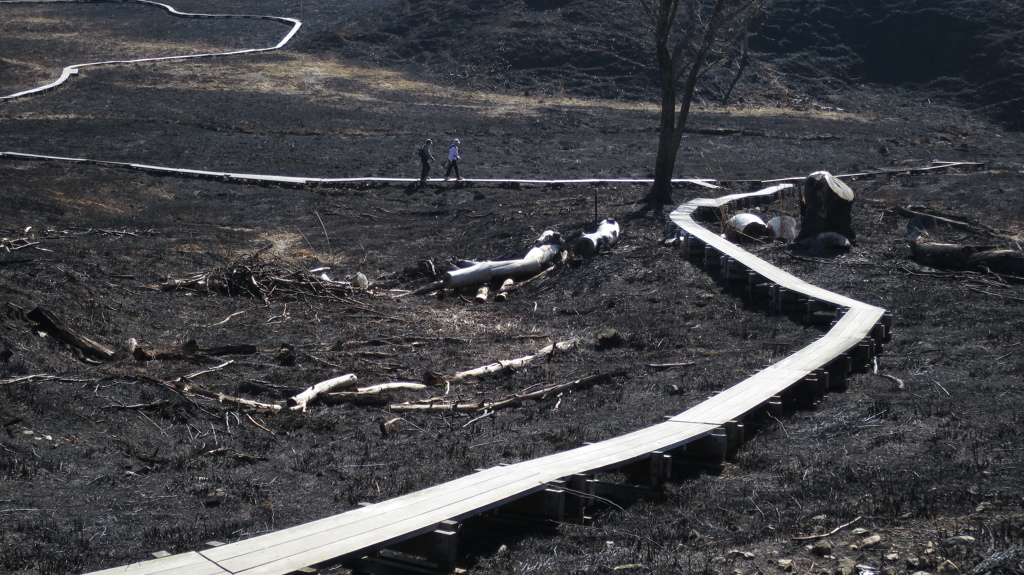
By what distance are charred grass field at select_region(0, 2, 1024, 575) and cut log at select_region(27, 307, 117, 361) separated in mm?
234

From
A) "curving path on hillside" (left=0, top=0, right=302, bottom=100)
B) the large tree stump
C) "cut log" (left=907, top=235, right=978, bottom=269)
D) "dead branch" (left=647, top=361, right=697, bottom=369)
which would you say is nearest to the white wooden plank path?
the large tree stump

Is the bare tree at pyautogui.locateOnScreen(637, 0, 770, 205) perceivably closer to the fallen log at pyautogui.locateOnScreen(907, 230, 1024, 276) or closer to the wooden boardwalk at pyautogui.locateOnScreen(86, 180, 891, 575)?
the fallen log at pyautogui.locateOnScreen(907, 230, 1024, 276)

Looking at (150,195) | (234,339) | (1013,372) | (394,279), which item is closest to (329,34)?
(150,195)

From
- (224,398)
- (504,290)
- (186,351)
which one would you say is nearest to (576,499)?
(224,398)

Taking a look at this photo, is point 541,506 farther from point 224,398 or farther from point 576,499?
point 224,398

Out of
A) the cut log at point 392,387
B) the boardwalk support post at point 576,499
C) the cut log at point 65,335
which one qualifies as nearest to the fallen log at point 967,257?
the cut log at point 392,387

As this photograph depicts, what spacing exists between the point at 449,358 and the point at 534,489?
243 inches

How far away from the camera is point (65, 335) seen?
38.3ft

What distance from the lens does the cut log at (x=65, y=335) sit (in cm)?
1156

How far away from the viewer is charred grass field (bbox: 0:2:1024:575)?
6914 millimetres

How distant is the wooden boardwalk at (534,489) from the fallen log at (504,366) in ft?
11.0

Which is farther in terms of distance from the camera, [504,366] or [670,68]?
[670,68]

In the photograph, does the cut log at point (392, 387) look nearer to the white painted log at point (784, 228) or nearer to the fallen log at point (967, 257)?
the fallen log at point (967, 257)

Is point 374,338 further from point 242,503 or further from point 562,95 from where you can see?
point 562,95
